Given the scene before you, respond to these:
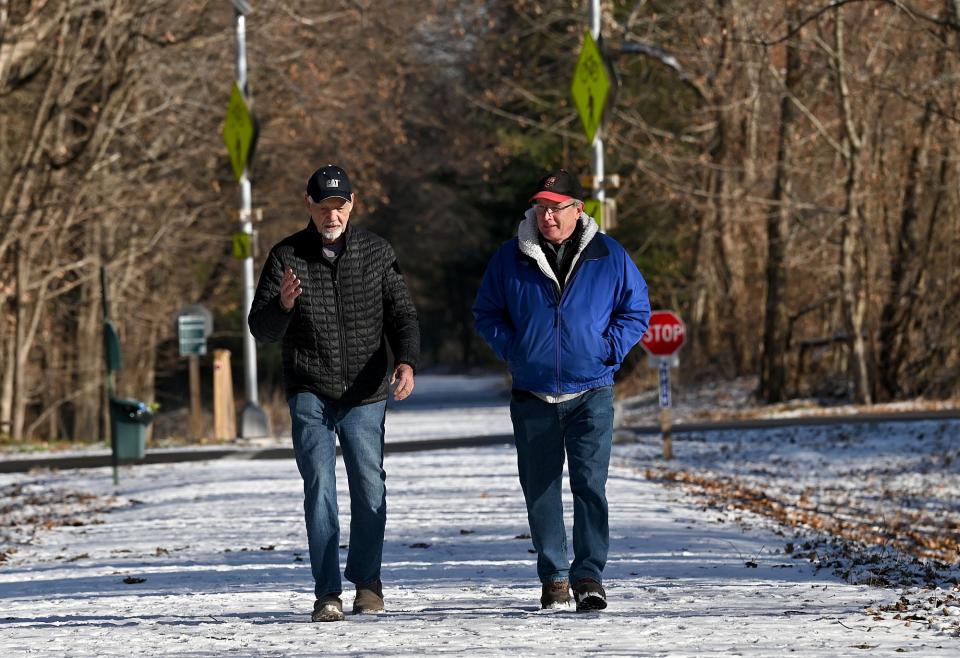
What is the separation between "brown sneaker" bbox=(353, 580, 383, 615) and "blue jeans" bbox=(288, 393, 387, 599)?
3 cm

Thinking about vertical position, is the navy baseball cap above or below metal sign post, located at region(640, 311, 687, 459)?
above

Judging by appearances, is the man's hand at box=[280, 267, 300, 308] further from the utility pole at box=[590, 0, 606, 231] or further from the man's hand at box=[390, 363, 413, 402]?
the utility pole at box=[590, 0, 606, 231]

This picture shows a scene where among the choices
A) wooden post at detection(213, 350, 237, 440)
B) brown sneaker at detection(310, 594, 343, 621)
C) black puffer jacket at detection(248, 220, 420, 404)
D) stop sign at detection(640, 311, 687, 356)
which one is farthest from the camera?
wooden post at detection(213, 350, 237, 440)

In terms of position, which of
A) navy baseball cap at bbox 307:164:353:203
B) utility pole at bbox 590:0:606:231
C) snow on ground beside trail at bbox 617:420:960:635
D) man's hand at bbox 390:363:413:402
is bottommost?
snow on ground beside trail at bbox 617:420:960:635

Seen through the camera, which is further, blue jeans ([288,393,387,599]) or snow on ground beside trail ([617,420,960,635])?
snow on ground beside trail ([617,420,960,635])

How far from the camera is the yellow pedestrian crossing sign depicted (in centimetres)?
2034

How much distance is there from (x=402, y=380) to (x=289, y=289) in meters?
0.64

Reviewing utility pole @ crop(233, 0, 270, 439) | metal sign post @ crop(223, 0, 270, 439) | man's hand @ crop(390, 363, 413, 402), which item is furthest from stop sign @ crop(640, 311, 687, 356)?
man's hand @ crop(390, 363, 413, 402)

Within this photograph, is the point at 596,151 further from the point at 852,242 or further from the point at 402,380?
the point at 402,380

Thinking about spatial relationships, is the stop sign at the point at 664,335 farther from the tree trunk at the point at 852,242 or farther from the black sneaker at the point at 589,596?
the black sneaker at the point at 589,596

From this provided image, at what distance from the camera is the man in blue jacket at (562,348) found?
27.5 ft

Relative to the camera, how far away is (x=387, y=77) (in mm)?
43938

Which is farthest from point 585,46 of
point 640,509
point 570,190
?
point 570,190

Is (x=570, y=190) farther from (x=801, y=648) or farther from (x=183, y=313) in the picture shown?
(x=183, y=313)
